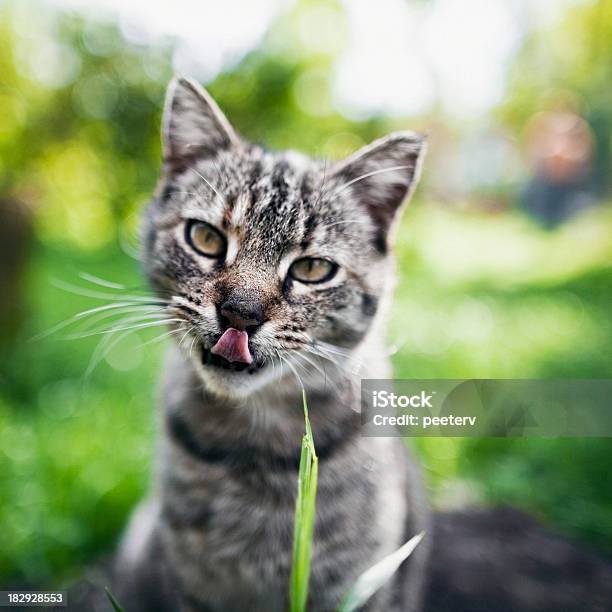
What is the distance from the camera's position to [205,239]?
98 centimetres

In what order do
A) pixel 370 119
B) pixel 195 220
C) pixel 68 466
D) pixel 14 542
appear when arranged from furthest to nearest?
pixel 370 119 < pixel 68 466 < pixel 14 542 < pixel 195 220

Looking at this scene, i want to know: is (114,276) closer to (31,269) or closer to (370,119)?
(31,269)

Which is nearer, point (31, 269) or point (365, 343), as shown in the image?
point (365, 343)

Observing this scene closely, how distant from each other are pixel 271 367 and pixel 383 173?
0.41 meters

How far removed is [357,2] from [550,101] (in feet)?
3.60

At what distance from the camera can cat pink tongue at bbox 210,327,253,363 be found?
85 cm

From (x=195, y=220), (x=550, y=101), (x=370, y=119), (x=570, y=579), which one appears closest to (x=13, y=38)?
(x=370, y=119)

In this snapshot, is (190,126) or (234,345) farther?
(190,126)

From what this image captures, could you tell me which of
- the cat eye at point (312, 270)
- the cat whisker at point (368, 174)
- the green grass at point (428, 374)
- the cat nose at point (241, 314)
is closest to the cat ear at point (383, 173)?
the cat whisker at point (368, 174)

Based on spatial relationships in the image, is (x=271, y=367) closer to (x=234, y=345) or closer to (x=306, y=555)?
(x=234, y=345)

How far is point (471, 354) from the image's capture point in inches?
82.7

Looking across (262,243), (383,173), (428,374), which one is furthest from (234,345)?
(428,374)

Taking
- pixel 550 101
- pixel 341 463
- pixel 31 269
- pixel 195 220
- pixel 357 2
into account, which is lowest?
pixel 341 463

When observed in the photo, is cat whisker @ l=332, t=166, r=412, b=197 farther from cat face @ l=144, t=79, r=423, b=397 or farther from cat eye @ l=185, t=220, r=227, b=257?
cat eye @ l=185, t=220, r=227, b=257
